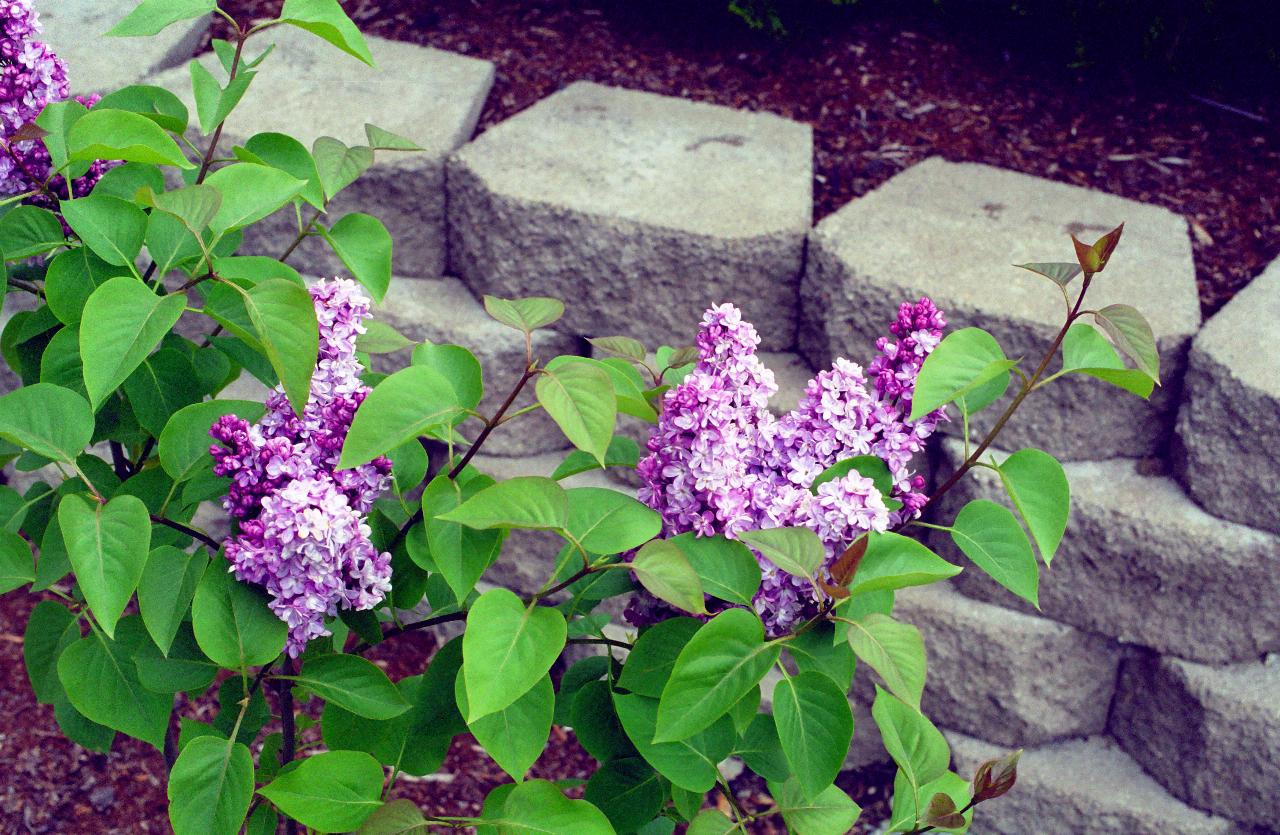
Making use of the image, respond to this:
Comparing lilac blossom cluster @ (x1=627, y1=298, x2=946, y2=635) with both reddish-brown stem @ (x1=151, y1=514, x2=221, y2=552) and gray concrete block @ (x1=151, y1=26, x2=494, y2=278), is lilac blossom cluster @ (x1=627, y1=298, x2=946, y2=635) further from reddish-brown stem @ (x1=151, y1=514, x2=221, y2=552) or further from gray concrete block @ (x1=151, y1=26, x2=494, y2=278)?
gray concrete block @ (x1=151, y1=26, x2=494, y2=278)

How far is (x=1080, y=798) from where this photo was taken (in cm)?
213

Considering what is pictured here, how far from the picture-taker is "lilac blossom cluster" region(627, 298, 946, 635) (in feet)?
2.95

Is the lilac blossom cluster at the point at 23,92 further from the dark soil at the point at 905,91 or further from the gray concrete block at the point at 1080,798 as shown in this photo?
the gray concrete block at the point at 1080,798

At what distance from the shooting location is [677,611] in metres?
1.05

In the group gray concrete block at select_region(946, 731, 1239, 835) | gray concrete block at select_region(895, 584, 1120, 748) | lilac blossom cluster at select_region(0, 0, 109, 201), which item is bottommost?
gray concrete block at select_region(946, 731, 1239, 835)

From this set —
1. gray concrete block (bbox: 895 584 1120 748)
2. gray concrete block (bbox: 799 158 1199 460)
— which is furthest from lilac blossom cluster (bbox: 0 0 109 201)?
gray concrete block (bbox: 895 584 1120 748)

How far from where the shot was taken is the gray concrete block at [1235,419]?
5.93 feet

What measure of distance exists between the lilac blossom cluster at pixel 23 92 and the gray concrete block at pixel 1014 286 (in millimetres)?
1242

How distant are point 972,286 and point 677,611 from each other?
1096mm

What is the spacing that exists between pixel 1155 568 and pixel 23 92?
1754 mm

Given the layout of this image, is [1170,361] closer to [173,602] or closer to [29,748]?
[173,602]

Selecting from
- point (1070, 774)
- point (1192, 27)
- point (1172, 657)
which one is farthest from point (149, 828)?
point (1192, 27)

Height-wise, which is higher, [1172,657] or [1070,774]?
[1172,657]

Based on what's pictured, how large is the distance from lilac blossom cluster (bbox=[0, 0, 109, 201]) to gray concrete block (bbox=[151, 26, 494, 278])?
1.01 m
